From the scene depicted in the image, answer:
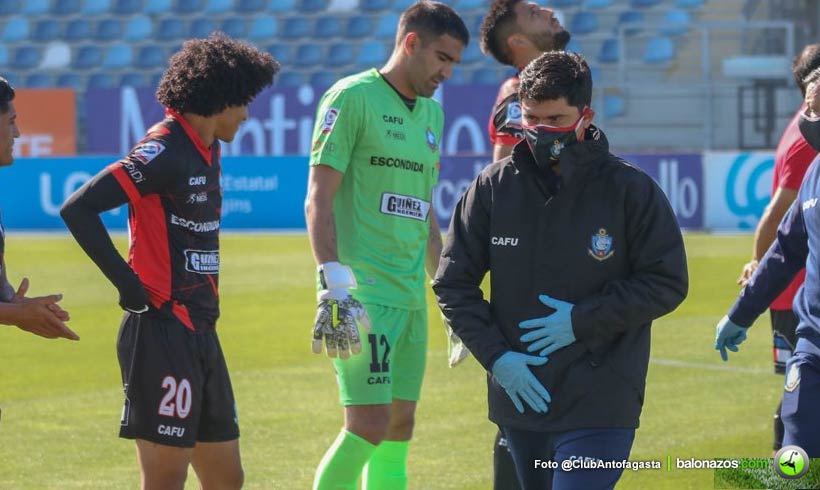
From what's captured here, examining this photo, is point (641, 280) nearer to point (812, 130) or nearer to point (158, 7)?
point (812, 130)

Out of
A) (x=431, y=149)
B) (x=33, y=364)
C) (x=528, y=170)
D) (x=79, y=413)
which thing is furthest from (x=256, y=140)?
(x=528, y=170)

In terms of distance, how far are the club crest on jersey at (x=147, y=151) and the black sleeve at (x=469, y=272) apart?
1.12m

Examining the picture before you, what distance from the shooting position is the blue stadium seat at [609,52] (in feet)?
94.5

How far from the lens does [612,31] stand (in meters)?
30.0

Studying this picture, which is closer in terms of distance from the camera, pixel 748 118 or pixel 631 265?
A: pixel 631 265

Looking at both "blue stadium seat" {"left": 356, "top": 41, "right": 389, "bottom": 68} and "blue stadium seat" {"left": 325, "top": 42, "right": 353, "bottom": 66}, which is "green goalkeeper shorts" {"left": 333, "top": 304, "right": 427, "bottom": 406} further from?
"blue stadium seat" {"left": 325, "top": 42, "right": 353, "bottom": 66}

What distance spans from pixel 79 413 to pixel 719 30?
22.8 m

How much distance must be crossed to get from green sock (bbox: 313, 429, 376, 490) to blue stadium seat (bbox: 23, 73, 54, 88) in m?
27.8

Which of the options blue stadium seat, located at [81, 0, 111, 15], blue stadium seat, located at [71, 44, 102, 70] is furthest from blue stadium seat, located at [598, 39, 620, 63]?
blue stadium seat, located at [81, 0, 111, 15]

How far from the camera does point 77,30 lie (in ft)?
107

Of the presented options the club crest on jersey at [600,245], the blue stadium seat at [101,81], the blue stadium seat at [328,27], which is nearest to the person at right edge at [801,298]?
the club crest on jersey at [600,245]

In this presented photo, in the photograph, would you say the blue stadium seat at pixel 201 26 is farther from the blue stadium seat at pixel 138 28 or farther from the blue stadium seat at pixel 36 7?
the blue stadium seat at pixel 36 7

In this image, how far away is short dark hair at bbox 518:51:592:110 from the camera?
13.9 ft

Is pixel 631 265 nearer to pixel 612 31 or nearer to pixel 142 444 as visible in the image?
pixel 142 444
